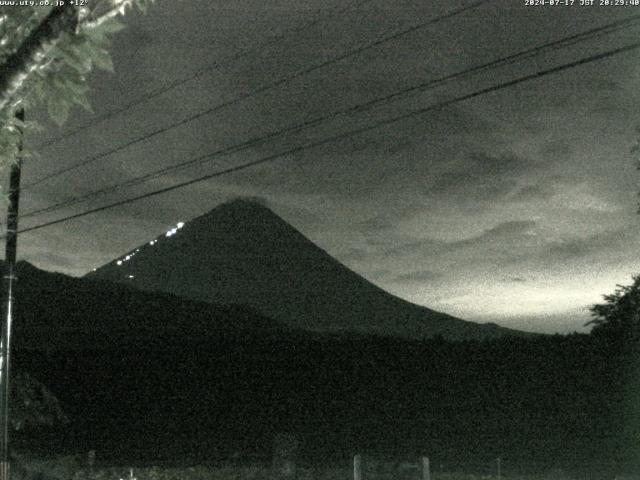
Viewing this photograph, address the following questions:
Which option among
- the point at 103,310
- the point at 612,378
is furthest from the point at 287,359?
the point at 103,310

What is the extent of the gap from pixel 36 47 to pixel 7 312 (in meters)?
12.4

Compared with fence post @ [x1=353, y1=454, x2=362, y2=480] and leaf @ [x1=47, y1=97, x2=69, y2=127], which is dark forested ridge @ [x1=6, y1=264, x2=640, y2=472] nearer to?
fence post @ [x1=353, y1=454, x2=362, y2=480]

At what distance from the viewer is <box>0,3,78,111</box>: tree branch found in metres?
3.94

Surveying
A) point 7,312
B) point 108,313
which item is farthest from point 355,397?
point 108,313

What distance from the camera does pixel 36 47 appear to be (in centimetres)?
396

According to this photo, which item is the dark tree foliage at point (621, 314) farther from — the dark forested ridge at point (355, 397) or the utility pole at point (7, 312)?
the utility pole at point (7, 312)

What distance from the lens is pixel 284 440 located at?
1678 centimetres

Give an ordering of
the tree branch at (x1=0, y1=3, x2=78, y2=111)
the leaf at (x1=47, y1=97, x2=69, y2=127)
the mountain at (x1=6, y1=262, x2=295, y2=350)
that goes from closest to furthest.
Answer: the tree branch at (x1=0, y1=3, x2=78, y2=111)
the leaf at (x1=47, y1=97, x2=69, y2=127)
the mountain at (x1=6, y1=262, x2=295, y2=350)

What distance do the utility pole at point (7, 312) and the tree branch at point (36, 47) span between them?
11.5 meters

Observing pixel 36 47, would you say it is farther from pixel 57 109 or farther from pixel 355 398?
pixel 355 398

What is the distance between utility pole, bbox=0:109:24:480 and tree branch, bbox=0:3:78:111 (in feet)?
37.6

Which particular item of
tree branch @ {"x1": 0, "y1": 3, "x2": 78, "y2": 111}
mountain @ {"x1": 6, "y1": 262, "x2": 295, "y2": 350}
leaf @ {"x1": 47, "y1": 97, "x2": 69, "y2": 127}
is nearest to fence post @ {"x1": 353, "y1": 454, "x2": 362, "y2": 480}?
leaf @ {"x1": 47, "y1": 97, "x2": 69, "y2": 127}

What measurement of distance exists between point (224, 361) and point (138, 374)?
3.18 metres

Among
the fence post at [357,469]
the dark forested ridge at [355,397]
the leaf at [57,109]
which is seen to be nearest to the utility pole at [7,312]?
the fence post at [357,469]
